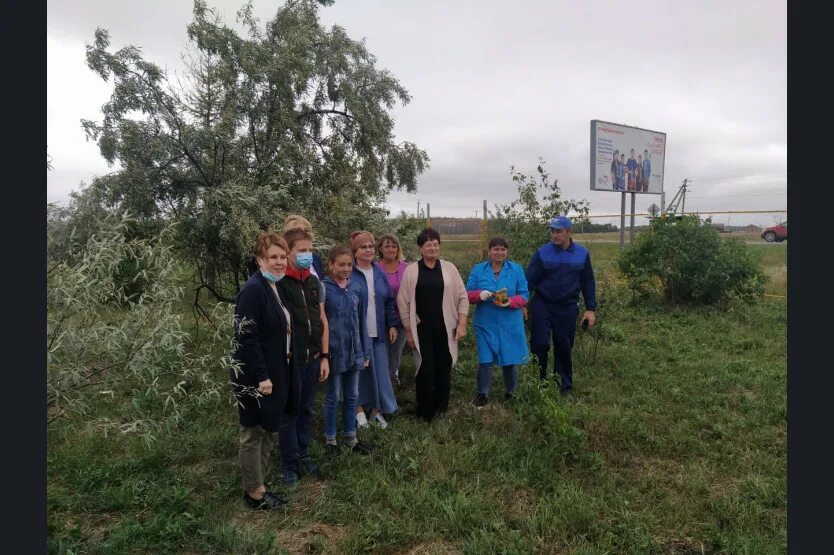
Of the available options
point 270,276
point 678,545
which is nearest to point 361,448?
point 270,276

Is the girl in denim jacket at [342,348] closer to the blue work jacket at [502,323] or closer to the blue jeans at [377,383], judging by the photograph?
the blue jeans at [377,383]

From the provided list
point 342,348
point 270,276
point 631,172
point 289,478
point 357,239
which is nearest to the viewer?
point 270,276

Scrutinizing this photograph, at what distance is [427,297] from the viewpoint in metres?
4.43

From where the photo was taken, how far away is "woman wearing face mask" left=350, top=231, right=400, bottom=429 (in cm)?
416

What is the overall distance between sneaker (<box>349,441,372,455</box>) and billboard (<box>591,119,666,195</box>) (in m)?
10.4

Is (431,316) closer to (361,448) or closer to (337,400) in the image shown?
(337,400)

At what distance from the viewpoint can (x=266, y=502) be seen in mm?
3205

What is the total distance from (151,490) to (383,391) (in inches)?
74.0

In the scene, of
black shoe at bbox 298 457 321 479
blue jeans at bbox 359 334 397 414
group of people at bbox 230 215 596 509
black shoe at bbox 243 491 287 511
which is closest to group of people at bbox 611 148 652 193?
group of people at bbox 230 215 596 509

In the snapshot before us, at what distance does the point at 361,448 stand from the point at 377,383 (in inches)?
25.9

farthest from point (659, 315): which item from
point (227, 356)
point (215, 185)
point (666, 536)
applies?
point (227, 356)

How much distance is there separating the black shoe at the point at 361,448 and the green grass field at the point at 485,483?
0.24 ft

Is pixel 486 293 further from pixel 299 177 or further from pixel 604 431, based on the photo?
pixel 299 177

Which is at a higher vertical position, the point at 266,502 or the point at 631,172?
the point at 631,172
